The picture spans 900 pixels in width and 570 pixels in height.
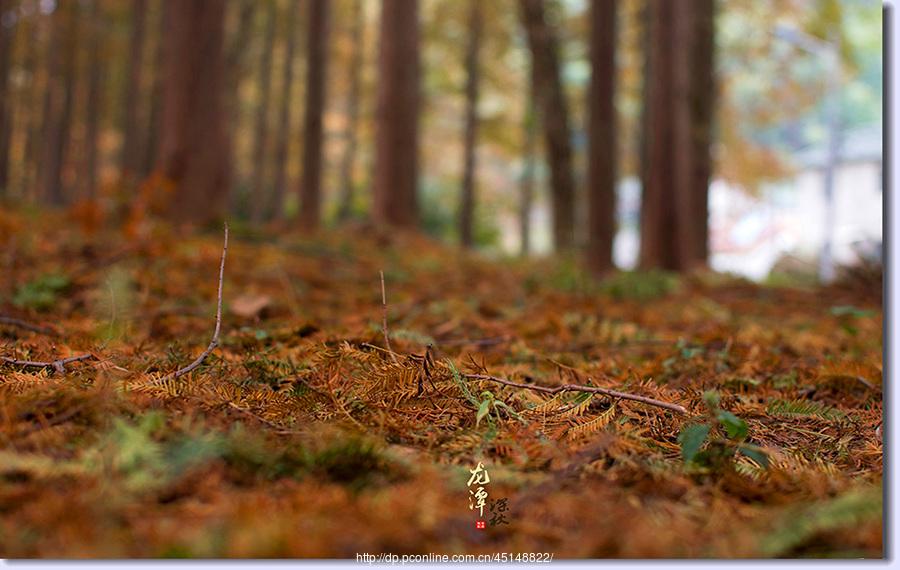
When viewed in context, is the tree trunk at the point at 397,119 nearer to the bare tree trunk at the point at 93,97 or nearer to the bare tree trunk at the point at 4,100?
the bare tree trunk at the point at 4,100

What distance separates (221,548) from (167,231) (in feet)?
13.2

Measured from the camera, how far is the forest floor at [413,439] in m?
0.82

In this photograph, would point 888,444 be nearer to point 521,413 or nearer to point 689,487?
point 689,487

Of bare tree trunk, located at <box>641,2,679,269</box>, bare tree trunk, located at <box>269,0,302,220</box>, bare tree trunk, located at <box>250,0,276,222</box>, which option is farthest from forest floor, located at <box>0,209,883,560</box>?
bare tree trunk, located at <box>250,0,276,222</box>

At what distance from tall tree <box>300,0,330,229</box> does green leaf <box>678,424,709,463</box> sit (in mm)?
7273

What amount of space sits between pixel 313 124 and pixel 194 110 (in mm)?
2767

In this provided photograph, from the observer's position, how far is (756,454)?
115 centimetres

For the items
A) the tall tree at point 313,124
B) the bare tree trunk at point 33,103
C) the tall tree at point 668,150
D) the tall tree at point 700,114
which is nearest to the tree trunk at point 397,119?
the tall tree at point 313,124

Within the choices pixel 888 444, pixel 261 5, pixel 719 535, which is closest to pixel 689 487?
pixel 719 535

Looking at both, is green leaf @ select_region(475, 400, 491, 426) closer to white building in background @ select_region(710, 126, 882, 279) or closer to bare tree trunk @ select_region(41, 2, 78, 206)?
white building in background @ select_region(710, 126, 882, 279)

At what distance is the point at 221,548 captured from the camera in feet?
2.46

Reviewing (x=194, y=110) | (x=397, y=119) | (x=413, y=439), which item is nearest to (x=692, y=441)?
(x=413, y=439)

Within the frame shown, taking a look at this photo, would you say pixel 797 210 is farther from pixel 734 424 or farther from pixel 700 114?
pixel 734 424

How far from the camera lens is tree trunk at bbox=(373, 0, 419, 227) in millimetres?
A: 7988
